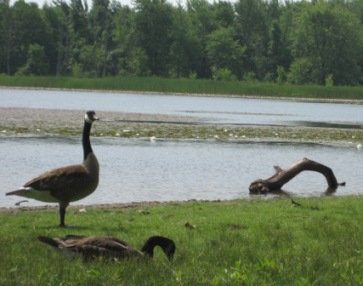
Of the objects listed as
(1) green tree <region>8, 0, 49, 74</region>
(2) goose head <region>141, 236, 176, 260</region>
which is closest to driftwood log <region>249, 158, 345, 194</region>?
(2) goose head <region>141, 236, 176, 260</region>

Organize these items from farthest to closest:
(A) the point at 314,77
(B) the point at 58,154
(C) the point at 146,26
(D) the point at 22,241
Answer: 1. (C) the point at 146,26
2. (A) the point at 314,77
3. (B) the point at 58,154
4. (D) the point at 22,241

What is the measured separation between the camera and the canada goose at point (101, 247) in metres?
9.02

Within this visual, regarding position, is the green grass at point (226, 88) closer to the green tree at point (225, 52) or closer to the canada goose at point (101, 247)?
the green tree at point (225, 52)

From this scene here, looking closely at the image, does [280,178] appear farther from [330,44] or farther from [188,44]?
[188,44]

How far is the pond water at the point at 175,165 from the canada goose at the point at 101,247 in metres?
8.93

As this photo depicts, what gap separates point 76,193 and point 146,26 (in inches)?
4938

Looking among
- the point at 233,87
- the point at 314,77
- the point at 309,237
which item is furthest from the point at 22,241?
the point at 314,77

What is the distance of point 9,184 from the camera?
2095 centimetres

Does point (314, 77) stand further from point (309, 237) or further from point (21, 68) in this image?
point (309, 237)

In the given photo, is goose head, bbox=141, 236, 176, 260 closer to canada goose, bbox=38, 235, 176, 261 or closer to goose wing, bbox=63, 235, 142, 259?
canada goose, bbox=38, 235, 176, 261

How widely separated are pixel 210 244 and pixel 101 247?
7.90ft

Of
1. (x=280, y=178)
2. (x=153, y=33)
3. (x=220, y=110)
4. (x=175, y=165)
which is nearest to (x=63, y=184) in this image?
(x=280, y=178)

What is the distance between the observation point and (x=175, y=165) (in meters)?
27.7

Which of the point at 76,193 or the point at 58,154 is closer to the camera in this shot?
the point at 76,193
